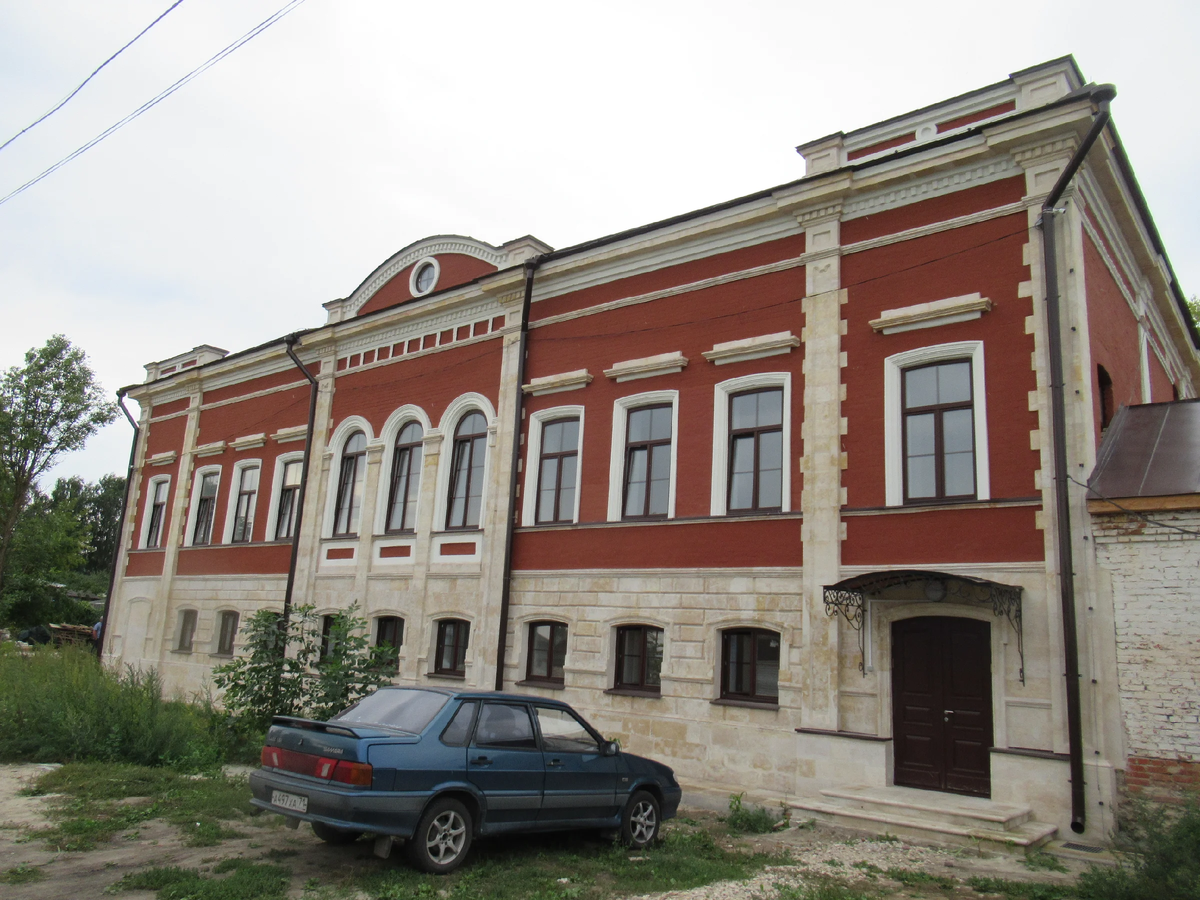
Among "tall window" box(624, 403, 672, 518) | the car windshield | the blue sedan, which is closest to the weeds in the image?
the blue sedan

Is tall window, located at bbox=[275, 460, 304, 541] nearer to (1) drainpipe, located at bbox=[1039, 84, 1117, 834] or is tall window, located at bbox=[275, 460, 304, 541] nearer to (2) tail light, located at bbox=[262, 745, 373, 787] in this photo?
(2) tail light, located at bbox=[262, 745, 373, 787]

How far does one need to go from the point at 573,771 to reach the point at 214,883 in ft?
10.4

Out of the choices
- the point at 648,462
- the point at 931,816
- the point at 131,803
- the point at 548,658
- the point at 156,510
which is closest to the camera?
the point at 131,803

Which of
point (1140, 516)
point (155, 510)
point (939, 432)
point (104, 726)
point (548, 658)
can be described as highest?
point (155, 510)

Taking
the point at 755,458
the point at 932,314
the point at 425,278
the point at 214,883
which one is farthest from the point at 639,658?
the point at 425,278

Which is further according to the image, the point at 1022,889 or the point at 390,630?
the point at 390,630

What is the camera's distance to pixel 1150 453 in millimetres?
10578

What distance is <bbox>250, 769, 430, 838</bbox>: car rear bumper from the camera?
6.94 m

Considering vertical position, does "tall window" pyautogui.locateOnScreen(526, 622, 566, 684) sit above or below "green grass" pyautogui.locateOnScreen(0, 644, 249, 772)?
above

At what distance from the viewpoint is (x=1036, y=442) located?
10898mm

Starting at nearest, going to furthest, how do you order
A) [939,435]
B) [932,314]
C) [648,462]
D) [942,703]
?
[942,703], [939,435], [932,314], [648,462]

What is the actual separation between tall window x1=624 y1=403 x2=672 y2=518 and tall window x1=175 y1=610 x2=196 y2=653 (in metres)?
14.2

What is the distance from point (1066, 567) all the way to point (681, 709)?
5593 millimetres

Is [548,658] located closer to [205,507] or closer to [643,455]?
[643,455]
